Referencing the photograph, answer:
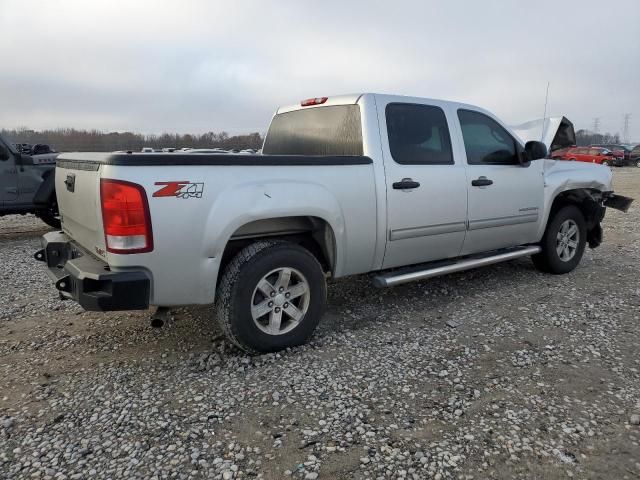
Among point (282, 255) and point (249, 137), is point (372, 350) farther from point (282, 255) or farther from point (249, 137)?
point (249, 137)

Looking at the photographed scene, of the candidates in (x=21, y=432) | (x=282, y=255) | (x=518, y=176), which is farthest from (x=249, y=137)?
(x=21, y=432)

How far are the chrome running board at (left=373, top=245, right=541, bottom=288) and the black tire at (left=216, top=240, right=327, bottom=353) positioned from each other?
0.63 meters

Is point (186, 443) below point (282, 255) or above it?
below

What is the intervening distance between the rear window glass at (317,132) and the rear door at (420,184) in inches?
10.1

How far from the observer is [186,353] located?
362 cm

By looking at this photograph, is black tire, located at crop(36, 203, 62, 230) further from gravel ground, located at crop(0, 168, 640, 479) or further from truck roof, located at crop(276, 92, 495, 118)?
truck roof, located at crop(276, 92, 495, 118)

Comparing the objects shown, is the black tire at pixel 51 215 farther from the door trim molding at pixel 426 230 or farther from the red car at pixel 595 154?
the red car at pixel 595 154

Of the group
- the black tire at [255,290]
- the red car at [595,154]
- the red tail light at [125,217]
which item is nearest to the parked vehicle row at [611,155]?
the red car at [595,154]

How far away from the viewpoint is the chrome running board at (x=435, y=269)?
398 centimetres

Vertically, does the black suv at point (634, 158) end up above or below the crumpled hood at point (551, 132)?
below

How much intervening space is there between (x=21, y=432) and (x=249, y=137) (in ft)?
29.5

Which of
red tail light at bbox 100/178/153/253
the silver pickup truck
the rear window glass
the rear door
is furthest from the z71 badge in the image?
the rear door

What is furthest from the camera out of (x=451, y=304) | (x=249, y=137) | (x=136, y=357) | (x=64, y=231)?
(x=249, y=137)

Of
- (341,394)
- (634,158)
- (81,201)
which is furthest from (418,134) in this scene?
(634,158)
